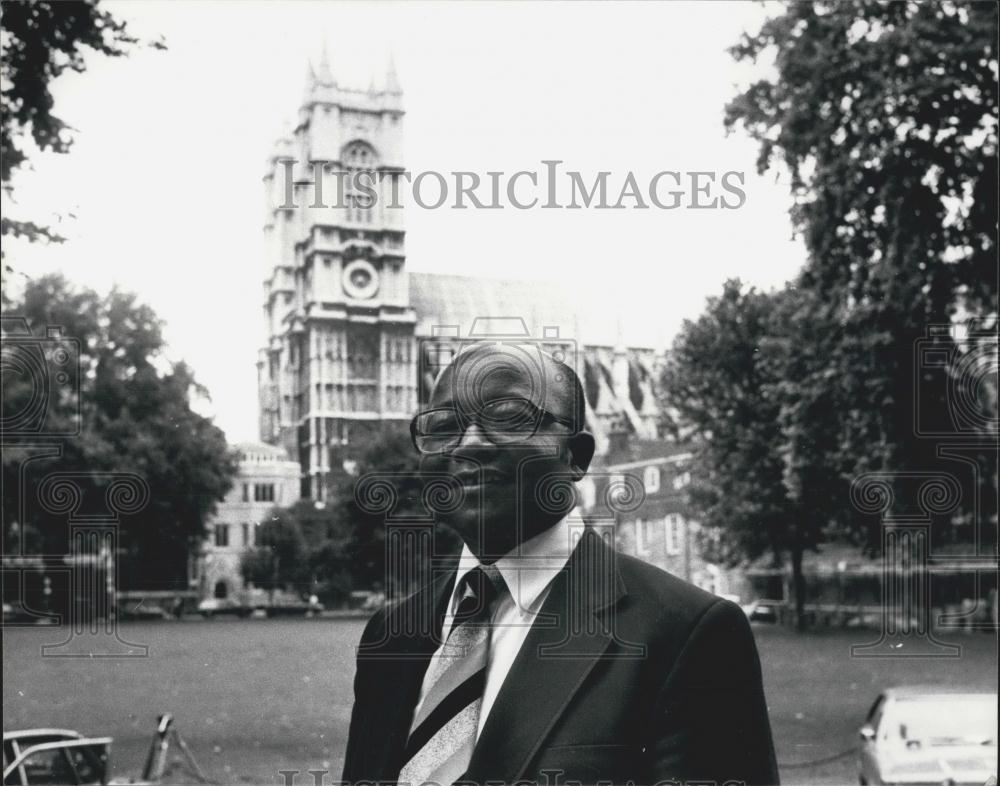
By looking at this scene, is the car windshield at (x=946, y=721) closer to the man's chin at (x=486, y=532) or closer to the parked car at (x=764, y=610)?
the parked car at (x=764, y=610)

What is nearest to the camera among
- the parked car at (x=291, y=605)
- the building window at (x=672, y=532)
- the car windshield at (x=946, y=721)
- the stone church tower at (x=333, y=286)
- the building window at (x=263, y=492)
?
the parked car at (x=291, y=605)

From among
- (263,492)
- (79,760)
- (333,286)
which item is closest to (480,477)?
(263,492)

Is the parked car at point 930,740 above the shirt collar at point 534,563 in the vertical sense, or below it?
below

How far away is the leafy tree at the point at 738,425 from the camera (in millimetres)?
5645

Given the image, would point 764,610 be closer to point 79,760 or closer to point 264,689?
point 264,689

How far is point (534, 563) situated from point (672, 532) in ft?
9.28

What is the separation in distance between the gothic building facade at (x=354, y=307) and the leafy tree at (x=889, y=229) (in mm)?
2360

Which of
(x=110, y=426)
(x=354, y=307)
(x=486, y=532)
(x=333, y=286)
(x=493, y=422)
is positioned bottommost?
(x=486, y=532)

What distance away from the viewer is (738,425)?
8109mm

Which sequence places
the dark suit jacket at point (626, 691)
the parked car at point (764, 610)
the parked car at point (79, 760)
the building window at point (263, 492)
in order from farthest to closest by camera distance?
the parked car at point (79, 760)
the parked car at point (764, 610)
the building window at point (263, 492)
the dark suit jacket at point (626, 691)

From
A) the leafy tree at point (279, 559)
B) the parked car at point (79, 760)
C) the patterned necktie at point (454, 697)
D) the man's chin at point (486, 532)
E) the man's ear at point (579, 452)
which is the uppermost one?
the man's ear at point (579, 452)

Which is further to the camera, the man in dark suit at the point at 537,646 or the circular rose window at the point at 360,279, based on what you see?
the circular rose window at the point at 360,279

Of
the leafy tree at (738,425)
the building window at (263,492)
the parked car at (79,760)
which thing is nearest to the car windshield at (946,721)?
the leafy tree at (738,425)

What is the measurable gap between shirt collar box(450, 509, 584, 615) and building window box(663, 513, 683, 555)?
7.76ft
